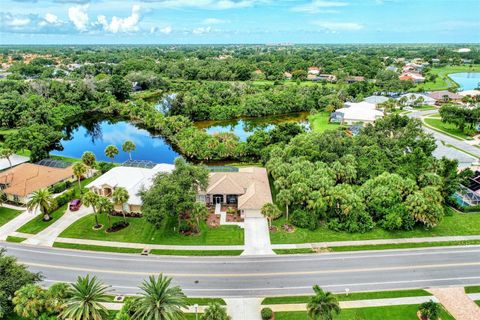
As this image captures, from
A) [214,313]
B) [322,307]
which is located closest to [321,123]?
[322,307]

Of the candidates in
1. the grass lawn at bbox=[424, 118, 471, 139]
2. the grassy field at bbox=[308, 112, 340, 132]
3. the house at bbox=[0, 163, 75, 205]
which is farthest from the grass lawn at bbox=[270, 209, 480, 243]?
the grassy field at bbox=[308, 112, 340, 132]

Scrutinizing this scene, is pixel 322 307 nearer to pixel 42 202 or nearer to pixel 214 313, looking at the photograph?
pixel 214 313

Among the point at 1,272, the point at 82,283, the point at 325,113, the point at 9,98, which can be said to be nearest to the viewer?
the point at 82,283

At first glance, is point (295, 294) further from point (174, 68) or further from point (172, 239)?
point (174, 68)

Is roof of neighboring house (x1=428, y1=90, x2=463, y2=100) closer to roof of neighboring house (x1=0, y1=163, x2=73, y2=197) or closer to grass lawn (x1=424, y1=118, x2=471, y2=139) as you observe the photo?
grass lawn (x1=424, y1=118, x2=471, y2=139)

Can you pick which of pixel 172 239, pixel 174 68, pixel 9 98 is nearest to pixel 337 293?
pixel 172 239

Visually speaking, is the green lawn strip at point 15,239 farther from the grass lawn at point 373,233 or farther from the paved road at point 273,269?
the grass lawn at point 373,233
